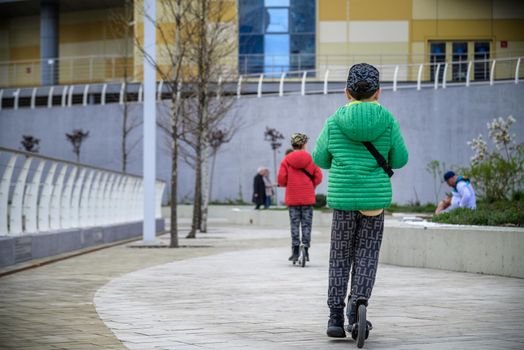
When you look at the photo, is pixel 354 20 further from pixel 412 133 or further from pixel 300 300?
pixel 300 300

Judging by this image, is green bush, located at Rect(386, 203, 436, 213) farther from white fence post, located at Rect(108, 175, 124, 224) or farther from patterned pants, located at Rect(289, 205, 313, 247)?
patterned pants, located at Rect(289, 205, 313, 247)

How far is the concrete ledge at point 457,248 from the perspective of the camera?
43.7 ft

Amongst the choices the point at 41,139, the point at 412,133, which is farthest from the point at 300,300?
the point at 41,139

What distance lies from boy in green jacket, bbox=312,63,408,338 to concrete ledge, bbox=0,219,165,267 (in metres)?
7.21

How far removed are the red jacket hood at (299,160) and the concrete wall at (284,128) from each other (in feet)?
75.2

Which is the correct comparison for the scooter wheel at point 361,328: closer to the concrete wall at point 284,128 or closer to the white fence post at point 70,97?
the concrete wall at point 284,128

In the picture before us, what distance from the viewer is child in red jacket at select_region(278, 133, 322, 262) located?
15.3 m

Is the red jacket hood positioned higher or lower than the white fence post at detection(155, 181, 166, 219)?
higher

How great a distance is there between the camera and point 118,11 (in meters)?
57.8

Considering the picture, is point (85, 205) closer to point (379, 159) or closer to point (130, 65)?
point (379, 159)

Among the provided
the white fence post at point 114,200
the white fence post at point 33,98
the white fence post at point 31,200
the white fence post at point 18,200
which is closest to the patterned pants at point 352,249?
the white fence post at point 18,200

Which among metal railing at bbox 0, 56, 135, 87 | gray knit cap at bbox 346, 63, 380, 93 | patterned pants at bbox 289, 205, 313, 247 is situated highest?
metal railing at bbox 0, 56, 135, 87

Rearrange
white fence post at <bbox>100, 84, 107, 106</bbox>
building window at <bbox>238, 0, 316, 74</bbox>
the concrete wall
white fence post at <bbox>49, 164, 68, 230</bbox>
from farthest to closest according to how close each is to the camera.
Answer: building window at <bbox>238, 0, 316, 74</bbox>, white fence post at <bbox>100, 84, 107, 106</bbox>, the concrete wall, white fence post at <bbox>49, 164, 68, 230</bbox>

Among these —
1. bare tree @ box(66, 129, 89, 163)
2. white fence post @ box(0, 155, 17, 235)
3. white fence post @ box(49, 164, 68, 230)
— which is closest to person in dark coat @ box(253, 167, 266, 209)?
bare tree @ box(66, 129, 89, 163)
